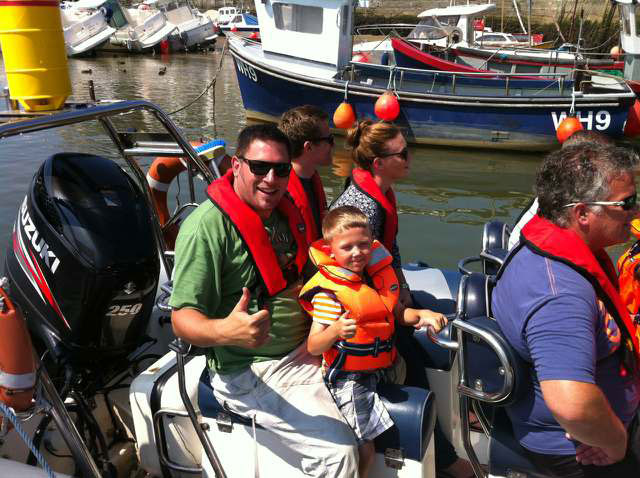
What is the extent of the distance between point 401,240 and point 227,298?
5215 mm

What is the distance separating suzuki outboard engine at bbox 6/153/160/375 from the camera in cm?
224

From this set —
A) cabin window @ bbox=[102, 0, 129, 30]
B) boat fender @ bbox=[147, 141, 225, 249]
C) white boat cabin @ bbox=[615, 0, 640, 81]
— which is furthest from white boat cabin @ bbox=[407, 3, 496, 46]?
cabin window @ bbox=[102, 0, 129, 30]

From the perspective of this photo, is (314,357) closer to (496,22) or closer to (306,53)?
(306,53)

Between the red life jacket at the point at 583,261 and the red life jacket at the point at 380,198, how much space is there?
1056 mm

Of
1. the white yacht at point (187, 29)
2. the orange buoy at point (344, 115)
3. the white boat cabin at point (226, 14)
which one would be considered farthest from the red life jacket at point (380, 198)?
the white boat cabin at point (226, 14)

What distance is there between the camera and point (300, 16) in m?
11.8

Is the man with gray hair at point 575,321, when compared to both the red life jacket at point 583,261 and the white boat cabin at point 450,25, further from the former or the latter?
the white boat cabin at point 450,25

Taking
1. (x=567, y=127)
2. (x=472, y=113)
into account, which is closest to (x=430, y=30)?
(x=472, y=113)

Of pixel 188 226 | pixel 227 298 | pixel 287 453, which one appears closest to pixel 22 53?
pixel 188 226

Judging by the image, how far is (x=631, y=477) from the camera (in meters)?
1.64

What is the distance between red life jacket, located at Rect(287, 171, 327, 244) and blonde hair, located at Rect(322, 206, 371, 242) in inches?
6.7

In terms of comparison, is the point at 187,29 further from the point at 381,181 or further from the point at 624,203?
the point at 624,203

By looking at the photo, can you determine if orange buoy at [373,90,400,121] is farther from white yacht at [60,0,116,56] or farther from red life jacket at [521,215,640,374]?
white yacht at [60,0,116,56]

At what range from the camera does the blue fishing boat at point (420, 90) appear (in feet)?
35.1
